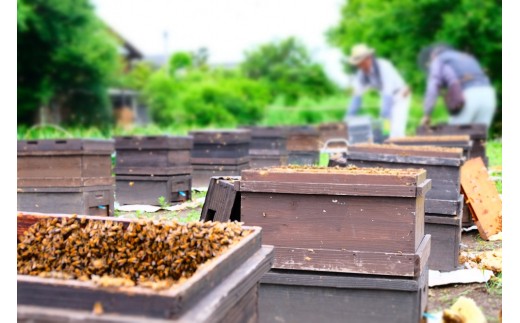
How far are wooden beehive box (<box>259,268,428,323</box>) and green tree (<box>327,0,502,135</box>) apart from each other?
1723cm

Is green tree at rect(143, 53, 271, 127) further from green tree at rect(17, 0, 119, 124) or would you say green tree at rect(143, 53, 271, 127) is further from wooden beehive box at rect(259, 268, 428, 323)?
wooden beehive box at rect(259, 268, 428, 323)

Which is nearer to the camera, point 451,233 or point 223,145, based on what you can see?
point 451,233

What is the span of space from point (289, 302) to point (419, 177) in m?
1.08

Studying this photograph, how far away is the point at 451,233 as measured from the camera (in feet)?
16.5

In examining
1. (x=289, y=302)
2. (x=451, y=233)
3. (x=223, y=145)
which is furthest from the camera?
(x=223, y=145)

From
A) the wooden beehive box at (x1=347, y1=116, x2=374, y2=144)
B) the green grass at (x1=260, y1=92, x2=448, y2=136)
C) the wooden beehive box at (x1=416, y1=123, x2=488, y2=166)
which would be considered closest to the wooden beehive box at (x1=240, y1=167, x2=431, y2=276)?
the wooden beehive box at (x1=416, y1=123, x2=488, y2=166)

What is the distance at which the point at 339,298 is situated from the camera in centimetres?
357

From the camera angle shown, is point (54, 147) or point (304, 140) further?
point (304, 140)

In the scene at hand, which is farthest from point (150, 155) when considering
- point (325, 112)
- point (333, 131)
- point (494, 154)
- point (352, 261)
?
point (325, 112)

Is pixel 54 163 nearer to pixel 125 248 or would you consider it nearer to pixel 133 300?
pixel 125 248

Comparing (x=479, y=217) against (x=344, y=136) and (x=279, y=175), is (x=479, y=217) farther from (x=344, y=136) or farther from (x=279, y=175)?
(x=344, y=136)

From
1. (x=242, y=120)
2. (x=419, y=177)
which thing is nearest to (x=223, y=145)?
(x=419, y=177)

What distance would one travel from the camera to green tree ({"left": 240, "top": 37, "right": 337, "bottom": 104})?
4609cm

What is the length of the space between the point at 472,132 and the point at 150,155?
15.6ft
